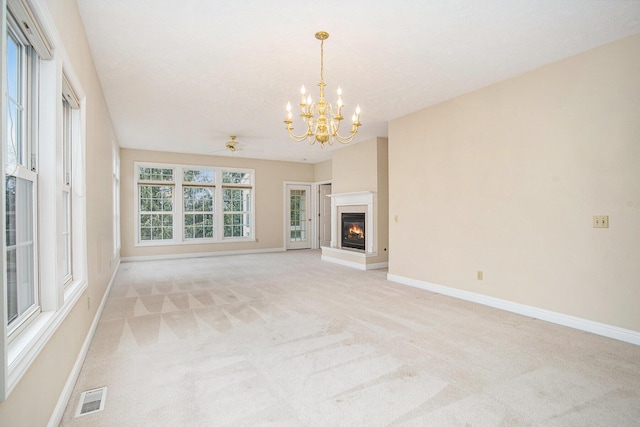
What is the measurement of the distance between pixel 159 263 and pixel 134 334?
476cm

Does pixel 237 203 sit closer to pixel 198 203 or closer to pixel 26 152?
pixel 198 203

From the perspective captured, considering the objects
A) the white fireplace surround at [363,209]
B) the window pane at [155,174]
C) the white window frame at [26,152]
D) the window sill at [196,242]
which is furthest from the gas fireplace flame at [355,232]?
the white window frame at [26,152]

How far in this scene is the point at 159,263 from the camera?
752 cm

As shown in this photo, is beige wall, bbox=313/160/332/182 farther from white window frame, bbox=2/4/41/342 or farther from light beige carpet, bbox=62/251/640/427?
white window frame, bbox=2/4/41/342

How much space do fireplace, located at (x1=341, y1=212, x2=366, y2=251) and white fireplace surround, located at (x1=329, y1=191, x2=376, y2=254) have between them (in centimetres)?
17

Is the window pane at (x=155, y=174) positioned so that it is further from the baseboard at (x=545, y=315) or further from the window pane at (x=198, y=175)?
the baseboard at (x=545, y=315)

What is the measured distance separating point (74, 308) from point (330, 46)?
295cm

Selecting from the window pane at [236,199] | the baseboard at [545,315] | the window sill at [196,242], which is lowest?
the baseboard at [545,315]

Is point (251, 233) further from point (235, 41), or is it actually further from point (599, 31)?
point (599, 31)

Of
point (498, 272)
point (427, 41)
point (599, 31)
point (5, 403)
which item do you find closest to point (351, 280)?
point (498, 272)

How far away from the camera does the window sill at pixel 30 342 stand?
1.25 m

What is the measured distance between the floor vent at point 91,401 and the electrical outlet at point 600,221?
13.9ft

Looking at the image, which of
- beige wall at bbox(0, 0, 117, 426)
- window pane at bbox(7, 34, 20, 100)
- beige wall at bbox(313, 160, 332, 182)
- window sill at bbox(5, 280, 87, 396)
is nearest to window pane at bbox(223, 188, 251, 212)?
beige wall at bbox(313, 160, 332, 182)

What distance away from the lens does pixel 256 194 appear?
9359 mm
